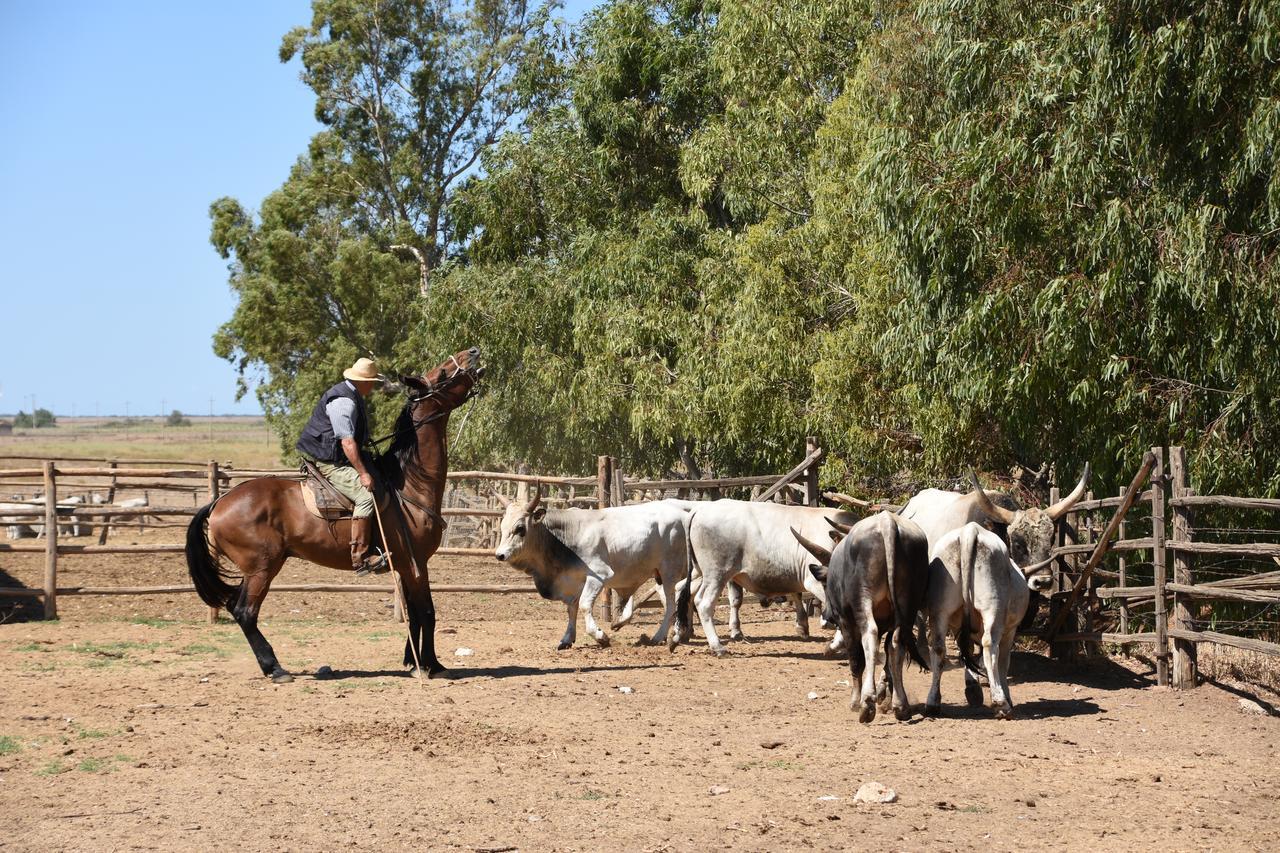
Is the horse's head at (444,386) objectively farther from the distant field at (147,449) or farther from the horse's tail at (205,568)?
the distant field at (147,449)

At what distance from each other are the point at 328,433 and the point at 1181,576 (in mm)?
7152

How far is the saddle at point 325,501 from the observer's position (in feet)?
36.3

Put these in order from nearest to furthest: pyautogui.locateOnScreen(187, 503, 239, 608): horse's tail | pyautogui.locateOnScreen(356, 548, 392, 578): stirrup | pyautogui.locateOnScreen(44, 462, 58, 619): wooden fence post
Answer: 1. pyautogui.locateOnScreen(187, 503, 239, 608): horse's tail
2. pyautogui.locateOnScreen(356, 548, 392, 578): stirrup
3. pyautogui.locateOnScreen(44, 462, 58, 619): wooden fence post

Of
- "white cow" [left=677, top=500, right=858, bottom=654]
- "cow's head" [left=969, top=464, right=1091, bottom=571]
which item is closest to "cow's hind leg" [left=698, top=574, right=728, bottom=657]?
"white cow" [left=677, top=500, right=858, bottom=654]

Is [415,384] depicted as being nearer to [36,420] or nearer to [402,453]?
[402,453]

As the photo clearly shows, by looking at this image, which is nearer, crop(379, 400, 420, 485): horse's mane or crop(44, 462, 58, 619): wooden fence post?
crop(379, 400, 420, 485): horse's mane

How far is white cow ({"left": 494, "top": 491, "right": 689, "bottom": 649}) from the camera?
1295 cm

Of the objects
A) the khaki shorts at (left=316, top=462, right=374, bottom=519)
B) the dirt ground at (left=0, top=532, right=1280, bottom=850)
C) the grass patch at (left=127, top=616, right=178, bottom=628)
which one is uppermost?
the khaki shorts at (left=316, top=462, right=374, bottom=519)

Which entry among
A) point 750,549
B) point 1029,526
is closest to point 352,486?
point 750,549

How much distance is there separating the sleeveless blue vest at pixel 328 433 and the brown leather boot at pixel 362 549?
0.54m

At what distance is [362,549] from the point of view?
11.0m

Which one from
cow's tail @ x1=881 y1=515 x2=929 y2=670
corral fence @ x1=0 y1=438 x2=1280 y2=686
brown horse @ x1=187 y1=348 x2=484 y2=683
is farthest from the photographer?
brown horse @ x1=187 y1=348 x2=484 y2=683

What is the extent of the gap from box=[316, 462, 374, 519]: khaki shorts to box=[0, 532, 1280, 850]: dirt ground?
1.44 metres

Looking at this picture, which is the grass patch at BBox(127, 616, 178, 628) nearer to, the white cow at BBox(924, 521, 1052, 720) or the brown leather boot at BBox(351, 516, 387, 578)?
the brown leather boot at BBox(351, 516, 387, 578)
